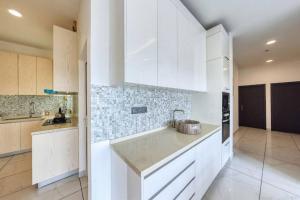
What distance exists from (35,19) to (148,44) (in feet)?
7.88

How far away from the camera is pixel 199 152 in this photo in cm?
143

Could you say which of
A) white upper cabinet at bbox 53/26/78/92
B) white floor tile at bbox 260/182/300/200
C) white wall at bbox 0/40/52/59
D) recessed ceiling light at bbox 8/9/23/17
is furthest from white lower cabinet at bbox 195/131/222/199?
white wall at bbox 0/40/52/59

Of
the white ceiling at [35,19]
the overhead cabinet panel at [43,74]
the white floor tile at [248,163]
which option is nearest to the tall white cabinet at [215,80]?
the white floor tile at [248,163]

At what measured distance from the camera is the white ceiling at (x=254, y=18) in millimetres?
1822

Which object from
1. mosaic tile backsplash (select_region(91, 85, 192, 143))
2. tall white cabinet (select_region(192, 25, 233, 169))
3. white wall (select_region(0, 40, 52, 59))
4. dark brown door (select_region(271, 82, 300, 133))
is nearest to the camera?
mosaic tile backsplash (select_region(91, 85, 192, 143))

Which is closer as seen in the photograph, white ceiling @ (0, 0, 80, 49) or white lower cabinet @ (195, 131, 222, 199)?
white lower cabinet @ (195, 131, 222, 199)

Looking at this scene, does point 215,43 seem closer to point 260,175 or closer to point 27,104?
point 260,175

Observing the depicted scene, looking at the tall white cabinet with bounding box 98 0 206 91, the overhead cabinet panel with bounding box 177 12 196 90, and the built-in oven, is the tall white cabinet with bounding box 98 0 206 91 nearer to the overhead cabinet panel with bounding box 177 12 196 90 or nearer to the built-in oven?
the overhead cabinet panel with bounding box 177 12 196 90

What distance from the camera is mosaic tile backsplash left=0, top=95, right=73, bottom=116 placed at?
303 cm

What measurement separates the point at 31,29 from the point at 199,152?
3764 mm

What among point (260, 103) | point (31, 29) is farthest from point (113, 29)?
point (260, 103)

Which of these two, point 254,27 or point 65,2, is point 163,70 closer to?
point 65,2

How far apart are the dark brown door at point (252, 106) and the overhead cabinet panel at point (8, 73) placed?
25.9ft

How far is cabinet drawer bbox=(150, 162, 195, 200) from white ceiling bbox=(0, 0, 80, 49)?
249cm
